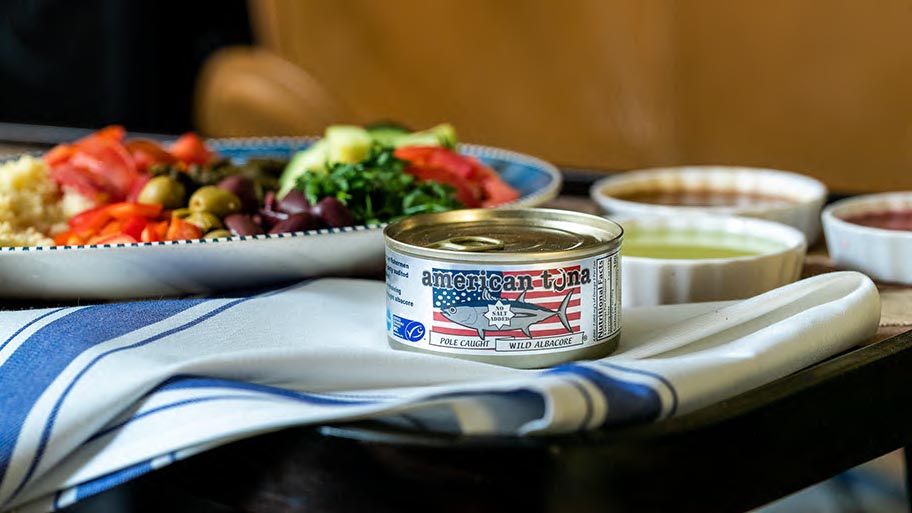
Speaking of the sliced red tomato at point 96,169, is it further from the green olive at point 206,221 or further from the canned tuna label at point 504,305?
the canned tuna label at point 504,305

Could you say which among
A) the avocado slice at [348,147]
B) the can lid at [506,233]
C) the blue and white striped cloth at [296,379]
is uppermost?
the can lid at [506,233]

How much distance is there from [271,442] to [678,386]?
0.76 feet

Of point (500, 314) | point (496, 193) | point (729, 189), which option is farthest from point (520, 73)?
point (500, 314)

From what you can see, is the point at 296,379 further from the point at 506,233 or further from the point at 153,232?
the point at 153,232

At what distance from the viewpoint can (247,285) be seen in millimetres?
956

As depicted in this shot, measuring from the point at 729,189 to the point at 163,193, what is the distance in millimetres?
638

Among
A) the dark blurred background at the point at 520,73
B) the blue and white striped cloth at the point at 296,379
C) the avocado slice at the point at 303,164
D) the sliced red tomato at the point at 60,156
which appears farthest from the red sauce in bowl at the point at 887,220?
the dark blurred background at the point at 520,73

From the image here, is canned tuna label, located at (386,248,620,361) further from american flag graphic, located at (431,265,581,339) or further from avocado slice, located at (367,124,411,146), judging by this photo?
avocado slice, located at (367,124,411,146)

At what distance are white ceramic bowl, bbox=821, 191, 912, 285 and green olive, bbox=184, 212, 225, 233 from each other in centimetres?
56

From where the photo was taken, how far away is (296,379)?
2.25 feet

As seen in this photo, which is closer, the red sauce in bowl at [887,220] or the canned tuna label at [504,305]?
the canned tuna label at [504,305]

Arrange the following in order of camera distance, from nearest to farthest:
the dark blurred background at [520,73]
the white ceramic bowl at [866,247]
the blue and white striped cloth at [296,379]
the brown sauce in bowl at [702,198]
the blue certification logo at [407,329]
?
the blue and white striped cloth at [296,379] → the blue certification logo at [407,329] → the white ceramic bowl at [866,247] → the brown sauce in bowl at [702,198] → the dark blurred background at [520,73]

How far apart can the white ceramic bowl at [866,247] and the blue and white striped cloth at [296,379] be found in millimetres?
210

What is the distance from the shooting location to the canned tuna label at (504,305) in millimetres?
701
